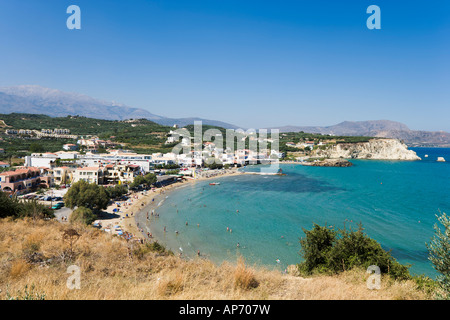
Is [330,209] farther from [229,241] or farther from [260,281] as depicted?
[260,281]

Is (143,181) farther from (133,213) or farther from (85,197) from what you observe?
(85,197)

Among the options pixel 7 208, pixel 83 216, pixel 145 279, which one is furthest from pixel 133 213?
pixel 145 279

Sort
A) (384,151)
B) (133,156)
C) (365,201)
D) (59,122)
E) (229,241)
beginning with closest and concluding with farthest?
(229,241)
(365,201)
(133,156)
(384,151)
(59,122)

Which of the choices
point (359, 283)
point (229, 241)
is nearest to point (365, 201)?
point (229, 241)

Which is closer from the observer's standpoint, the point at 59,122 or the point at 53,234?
the point at 53,234

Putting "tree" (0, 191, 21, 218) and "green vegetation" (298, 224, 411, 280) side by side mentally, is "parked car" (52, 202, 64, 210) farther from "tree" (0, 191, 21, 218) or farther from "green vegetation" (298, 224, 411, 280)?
"green vegetation" (298, 224, 411, 280)

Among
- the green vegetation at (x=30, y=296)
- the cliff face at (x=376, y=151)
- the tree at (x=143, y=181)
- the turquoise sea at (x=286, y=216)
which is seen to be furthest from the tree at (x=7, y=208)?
the cliff face at (x=376, y=151)
